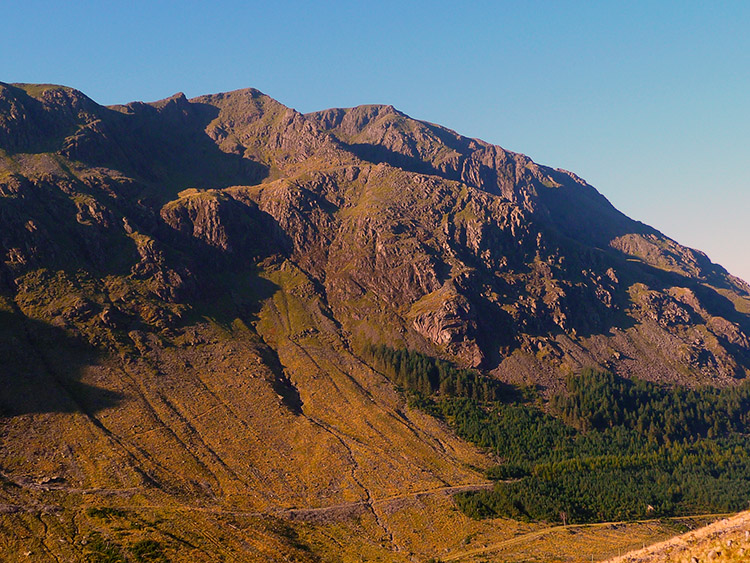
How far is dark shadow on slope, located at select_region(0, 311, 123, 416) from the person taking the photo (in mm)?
167875

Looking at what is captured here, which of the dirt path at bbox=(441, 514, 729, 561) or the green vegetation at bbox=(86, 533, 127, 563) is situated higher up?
the dirt path at bbox=(441, 514, 729, 561)

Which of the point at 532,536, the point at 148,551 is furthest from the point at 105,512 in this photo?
the point at 532,536

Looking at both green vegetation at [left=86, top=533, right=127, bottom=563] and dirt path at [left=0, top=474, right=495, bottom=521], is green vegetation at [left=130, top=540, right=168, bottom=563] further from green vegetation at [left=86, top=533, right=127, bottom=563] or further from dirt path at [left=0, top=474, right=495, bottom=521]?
dirt path at [left=0, top=474, right=495, bottom=521]

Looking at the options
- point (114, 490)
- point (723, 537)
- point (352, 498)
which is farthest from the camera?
point (352, 498)

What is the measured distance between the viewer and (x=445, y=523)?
140375 millimetres

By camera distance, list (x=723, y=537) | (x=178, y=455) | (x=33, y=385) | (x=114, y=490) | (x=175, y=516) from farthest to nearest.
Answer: (x=33, y=385)
(x=178, y=455)
(x=114, y=490)
(x=175, y=516)
(x=723, y=537)

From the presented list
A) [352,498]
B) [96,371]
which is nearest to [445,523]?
[352,498]

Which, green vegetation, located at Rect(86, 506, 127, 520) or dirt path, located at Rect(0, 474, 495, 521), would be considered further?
dirt path, located at Rect(0, 474, 495, 521)

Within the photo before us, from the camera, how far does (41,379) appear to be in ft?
586

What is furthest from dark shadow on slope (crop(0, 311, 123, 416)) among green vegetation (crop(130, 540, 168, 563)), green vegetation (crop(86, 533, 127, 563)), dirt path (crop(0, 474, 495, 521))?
green vegetation (crop(130, 540, 168, 563))

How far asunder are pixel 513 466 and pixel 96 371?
162 metres

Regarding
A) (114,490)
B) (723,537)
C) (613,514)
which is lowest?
(114,490)

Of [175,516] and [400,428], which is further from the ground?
[400,428]

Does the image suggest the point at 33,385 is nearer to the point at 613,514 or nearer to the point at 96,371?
the point at 96,371
